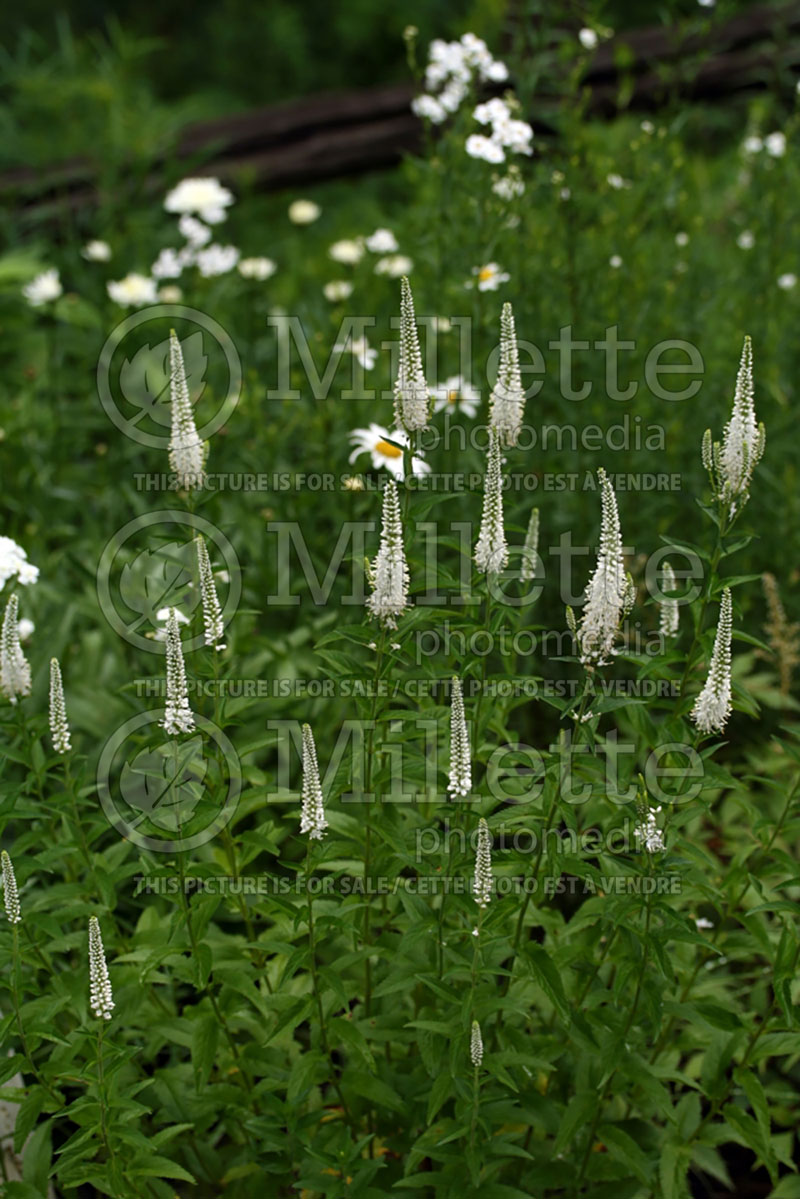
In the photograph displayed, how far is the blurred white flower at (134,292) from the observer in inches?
201

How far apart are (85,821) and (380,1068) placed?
831 mm

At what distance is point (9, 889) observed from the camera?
6.95 feet

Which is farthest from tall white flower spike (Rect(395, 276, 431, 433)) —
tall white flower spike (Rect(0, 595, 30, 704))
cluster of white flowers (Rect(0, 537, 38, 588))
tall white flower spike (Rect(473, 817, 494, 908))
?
cluster of white flowers (Rect(0, 537, 38, 588))

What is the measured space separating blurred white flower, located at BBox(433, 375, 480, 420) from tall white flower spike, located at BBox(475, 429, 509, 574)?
1255mm

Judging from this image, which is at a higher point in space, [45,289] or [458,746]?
[45,289]

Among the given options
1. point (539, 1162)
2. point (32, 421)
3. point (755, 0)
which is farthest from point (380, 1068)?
point (755, 0)

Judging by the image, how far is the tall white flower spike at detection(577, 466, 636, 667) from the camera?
2.05 metres

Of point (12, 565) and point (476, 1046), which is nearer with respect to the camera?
point (476, 1046)

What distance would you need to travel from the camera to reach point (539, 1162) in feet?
8.62

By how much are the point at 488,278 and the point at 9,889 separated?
2567mm

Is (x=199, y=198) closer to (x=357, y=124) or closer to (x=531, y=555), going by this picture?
(x=357, y=124)

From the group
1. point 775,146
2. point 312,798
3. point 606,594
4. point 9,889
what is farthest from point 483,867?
point 775,146

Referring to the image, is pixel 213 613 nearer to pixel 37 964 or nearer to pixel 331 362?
pixel 37 964

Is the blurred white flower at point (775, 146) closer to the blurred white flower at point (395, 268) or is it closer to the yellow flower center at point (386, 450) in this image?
the blurred white flower at point (395, 268)
